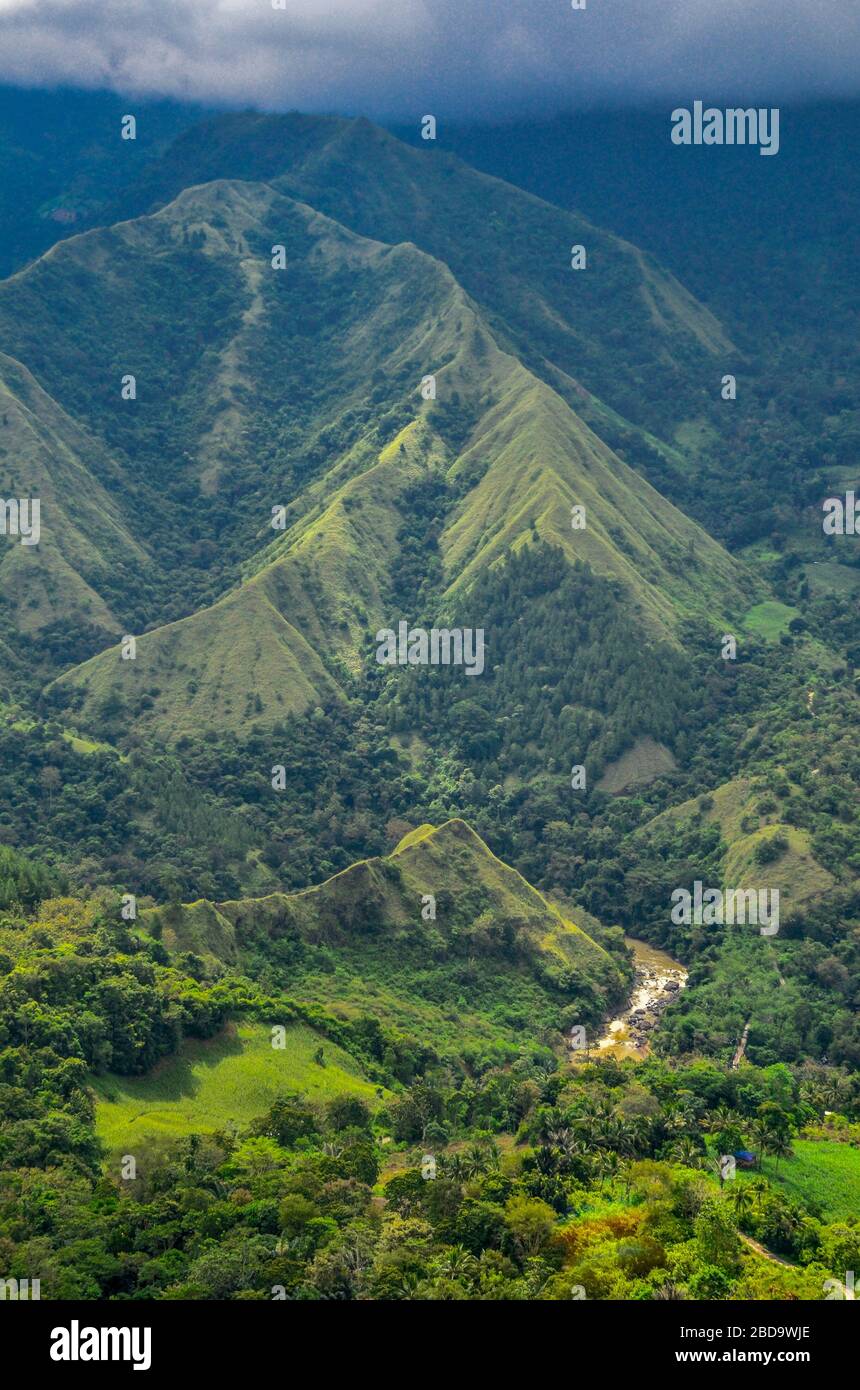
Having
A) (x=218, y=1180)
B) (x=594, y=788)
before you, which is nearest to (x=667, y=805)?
(x=594, y=788)

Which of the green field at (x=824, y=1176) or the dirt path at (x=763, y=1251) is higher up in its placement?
the green field at (x=824, y=1176)

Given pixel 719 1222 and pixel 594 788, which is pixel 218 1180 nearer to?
pixel 719 1222

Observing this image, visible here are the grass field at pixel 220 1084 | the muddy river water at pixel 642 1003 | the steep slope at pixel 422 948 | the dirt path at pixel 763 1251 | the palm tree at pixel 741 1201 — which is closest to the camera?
the dirt path at pixel 763 1251

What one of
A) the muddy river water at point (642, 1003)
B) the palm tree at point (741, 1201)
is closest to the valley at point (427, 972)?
the palm tree at point (741, 1201)

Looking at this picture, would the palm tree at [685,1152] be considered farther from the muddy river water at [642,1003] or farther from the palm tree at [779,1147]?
the muddy river water at [642,1003]

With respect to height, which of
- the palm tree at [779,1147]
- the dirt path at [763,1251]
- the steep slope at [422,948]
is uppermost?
the steep slope at [422,948]

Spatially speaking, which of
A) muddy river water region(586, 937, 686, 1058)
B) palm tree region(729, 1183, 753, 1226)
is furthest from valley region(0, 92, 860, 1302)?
muddy river water region(586, 937, 686, 1058)
